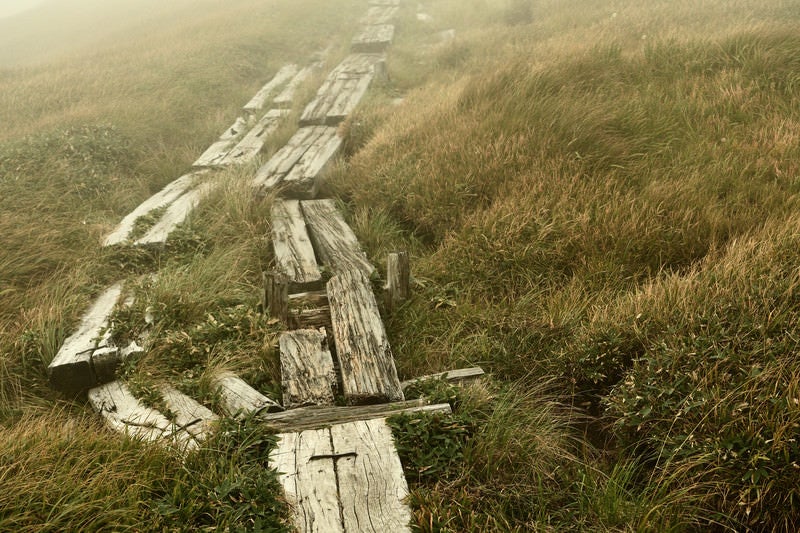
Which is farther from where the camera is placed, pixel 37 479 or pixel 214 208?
pixel 214 208

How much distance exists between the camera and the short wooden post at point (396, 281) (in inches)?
166

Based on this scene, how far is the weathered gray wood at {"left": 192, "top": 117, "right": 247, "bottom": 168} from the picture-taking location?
7195mm

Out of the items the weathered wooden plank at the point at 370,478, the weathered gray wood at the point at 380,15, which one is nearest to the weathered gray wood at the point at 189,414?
the weathered wooden plank at the point at 370,478

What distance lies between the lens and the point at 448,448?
284 centimetres

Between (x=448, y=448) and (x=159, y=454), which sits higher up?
(x=159, y=454)

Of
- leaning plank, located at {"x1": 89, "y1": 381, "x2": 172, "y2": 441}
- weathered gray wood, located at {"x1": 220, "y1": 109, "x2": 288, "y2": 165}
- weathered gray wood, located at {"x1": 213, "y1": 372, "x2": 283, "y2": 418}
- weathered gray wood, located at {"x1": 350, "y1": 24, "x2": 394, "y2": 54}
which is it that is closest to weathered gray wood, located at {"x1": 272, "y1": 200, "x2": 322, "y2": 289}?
weathered gray wood, located at {"x1": 213, "y1": 372, "x2": 283, "y2": 418}

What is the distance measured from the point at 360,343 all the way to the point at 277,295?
805 millimetres

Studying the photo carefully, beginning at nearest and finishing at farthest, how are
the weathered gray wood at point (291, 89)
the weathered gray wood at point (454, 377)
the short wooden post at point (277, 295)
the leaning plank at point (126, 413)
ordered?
the leaning plank at point (126, 413)
the weathered gray wood at point (454, 377)
the short wooden post at point (277, 295)
the weathered gray wood at point (291, 89)

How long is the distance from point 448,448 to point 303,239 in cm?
286

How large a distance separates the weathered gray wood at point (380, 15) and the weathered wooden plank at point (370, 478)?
13.6m

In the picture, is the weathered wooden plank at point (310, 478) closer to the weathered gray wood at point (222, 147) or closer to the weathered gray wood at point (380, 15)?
the weathered gray wood at point (222, 147)

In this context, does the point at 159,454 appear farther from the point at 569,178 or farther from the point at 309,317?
the point at 569,178

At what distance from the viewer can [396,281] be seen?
4258 millimetres

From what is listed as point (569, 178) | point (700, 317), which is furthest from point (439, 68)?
point (700, 317)
